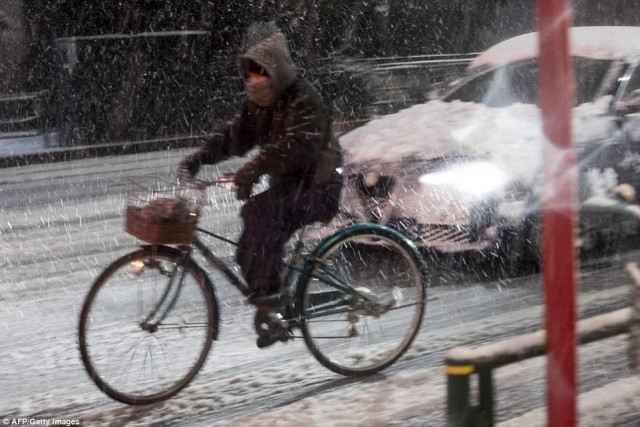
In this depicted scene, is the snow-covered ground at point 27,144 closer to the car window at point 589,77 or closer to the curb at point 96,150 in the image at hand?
the curb at point 96,150

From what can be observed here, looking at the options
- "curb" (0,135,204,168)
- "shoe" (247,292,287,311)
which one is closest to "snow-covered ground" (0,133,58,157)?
"curb" (0,135,204,168)

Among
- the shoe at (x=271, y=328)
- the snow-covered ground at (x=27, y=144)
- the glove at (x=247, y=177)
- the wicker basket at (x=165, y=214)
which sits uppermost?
the glove at (x=247, y=177)

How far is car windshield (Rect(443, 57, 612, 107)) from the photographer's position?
7.70 m

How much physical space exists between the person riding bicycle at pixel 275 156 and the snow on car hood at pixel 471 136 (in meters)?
2.32

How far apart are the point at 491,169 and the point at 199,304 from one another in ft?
9.50

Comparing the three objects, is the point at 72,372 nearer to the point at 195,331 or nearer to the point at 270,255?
the point at 195,331

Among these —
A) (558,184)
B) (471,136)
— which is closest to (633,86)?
(471,136)

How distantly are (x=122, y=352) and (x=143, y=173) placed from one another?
28.5ft

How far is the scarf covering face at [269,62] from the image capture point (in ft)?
15.6

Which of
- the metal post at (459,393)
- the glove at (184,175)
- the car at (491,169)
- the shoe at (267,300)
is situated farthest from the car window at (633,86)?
the metal post at (459,393)

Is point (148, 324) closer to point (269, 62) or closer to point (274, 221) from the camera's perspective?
point (274, 221)

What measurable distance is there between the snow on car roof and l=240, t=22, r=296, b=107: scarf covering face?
134 inches

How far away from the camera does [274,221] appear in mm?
4797

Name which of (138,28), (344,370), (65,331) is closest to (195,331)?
(344,370)
